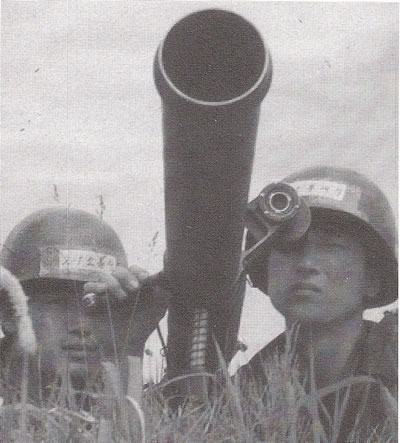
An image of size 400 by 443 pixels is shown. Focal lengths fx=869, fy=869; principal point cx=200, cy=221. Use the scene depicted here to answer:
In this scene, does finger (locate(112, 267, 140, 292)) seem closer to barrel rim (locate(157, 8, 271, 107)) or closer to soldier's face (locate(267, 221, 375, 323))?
soldier's face (locate(267, 221, 375, 323))

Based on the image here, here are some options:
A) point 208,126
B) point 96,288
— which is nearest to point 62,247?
point 96,288

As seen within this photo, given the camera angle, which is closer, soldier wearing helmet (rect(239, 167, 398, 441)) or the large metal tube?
the large metal tube

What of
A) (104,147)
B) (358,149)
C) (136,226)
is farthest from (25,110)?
(358,149)

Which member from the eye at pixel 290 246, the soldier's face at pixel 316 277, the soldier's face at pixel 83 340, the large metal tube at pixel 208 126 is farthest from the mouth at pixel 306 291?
the soldier's face at pixel 83 340

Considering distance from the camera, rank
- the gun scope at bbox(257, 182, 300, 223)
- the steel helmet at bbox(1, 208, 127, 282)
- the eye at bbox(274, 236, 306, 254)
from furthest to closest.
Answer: the steel helmet at bbox(1, 208, 127, 282) < the eye at bbox(274, 236, 306, 254) < the gun scope at bbox(257, 182, 300, 223)

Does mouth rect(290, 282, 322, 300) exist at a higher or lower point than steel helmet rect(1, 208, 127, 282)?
lower

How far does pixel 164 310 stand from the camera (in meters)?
2.93

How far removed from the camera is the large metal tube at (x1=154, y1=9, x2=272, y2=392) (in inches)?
87.6

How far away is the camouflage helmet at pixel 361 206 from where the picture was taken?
293 centimetres

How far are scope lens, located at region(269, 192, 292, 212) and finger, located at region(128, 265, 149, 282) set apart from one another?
50cm

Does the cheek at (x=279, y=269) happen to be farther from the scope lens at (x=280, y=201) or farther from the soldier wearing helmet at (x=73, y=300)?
the soldier wearing helmet at (x=73, y=300)

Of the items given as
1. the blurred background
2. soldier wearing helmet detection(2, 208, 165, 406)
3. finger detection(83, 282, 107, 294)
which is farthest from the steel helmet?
finger detection(83, 282, 107, 294)

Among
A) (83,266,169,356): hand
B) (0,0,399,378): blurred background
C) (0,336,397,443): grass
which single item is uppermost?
(0,0,399,378): blurred background

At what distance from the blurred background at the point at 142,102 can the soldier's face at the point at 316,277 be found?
0.32 feet
